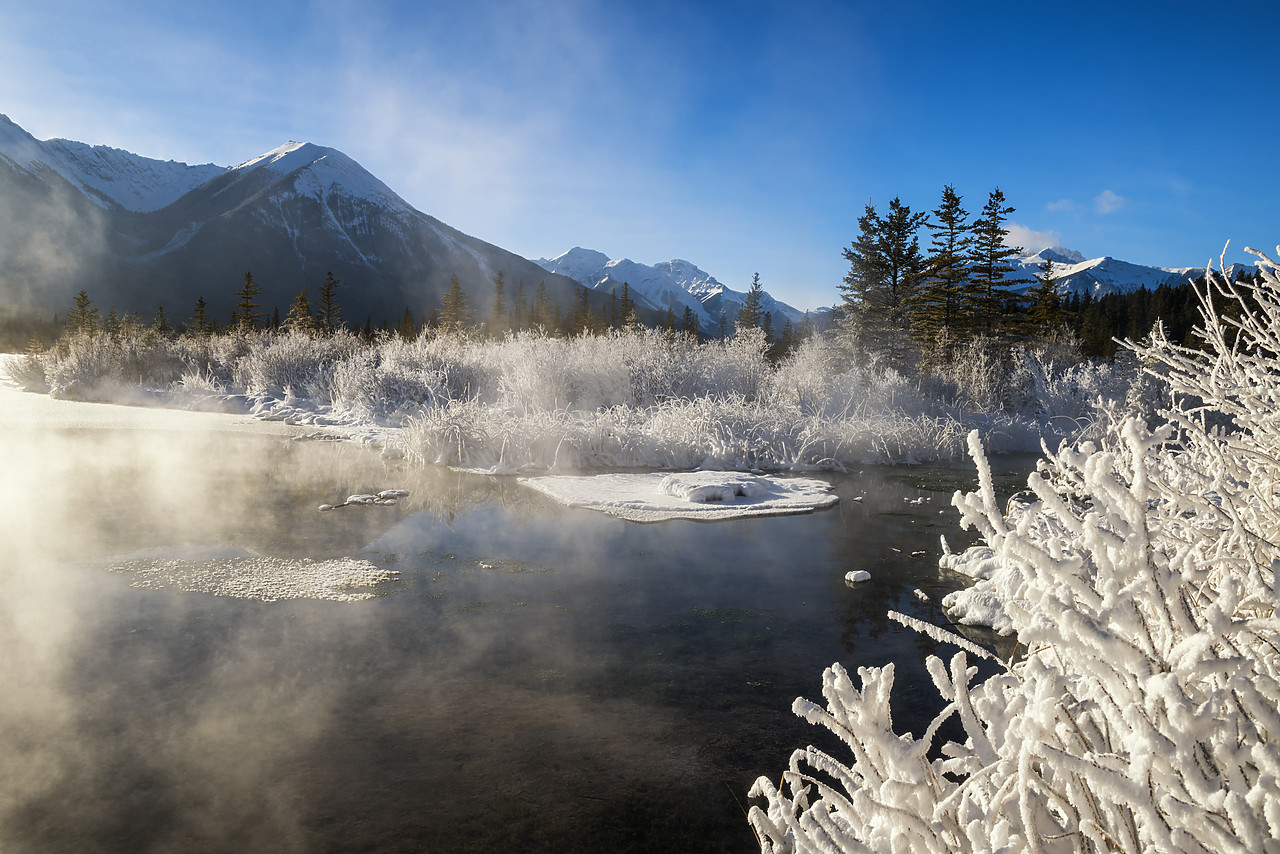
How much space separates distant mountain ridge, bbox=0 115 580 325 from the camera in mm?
118375

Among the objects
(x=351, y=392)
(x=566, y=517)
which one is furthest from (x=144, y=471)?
(x=351, y=392)

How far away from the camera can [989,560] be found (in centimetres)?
588

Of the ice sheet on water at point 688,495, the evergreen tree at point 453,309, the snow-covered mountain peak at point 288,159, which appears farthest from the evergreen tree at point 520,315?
the snow-covered mountain peak at point 288,159

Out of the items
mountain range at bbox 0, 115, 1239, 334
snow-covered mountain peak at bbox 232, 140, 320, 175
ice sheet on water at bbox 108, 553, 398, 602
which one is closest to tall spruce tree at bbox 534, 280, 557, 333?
ice sheet on water at bbox 108, 553, 398, 602

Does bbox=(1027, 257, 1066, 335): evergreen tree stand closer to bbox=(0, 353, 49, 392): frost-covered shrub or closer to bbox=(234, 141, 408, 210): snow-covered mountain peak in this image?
bbox=(0, 353, 49, 392): frost-covered shrub

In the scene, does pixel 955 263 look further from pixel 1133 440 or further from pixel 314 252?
pixel 314 252

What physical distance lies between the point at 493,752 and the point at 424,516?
510cm

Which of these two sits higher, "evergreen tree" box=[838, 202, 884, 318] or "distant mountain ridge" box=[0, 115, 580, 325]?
"distant mountain ridge" box=[0, 115, 580, 325]

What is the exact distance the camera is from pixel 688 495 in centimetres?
893

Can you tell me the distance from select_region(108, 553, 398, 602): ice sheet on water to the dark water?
0.64ft

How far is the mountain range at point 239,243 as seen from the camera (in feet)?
388

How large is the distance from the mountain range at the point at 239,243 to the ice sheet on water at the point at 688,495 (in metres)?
108

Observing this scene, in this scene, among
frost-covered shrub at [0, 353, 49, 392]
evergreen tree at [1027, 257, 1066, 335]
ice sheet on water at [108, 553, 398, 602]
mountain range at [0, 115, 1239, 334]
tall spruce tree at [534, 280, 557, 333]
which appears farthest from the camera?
mountain range at [0, 115, 1239, 334]

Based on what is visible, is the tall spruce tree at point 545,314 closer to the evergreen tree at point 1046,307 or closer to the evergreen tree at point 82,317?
the evergreen tree at point 82,317
